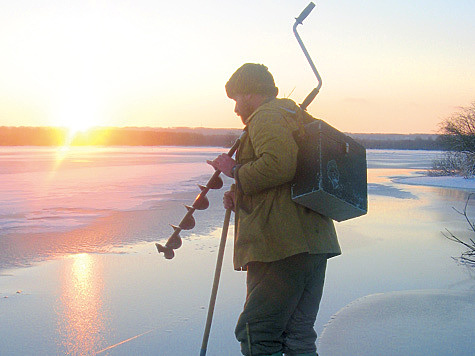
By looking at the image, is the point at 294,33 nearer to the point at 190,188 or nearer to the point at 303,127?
the point at 303,127

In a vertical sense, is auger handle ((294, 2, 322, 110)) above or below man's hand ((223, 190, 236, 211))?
above

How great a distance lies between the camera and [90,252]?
551cm

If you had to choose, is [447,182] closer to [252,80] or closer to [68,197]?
[68,197]

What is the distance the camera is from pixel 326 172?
2080 mm

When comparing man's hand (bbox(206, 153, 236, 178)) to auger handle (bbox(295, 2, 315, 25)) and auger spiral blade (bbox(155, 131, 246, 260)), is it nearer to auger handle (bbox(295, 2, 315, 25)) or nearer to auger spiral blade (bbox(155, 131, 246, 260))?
auger spiral blade (bbox(155, 131, 246, 260))

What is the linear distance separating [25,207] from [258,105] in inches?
298

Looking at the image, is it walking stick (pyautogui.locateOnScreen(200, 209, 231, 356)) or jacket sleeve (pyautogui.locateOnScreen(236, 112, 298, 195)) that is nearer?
jacket sleeve (pyautogui.locateOnScreen(236, 112, 298, 195))

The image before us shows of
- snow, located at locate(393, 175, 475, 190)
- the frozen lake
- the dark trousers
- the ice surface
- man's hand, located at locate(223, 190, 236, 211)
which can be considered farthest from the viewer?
snow, located at locate(393, 175, 475, 190)

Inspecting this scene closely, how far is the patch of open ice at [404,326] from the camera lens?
3016 millimetres

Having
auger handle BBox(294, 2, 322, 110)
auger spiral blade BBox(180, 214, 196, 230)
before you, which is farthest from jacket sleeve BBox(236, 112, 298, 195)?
auger spiral blade BBox(180, 214, 196, 230)

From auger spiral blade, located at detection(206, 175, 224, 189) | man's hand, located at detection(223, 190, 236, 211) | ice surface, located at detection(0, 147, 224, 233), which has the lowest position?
ice surface, located at detection(0, 147, 224, 233)

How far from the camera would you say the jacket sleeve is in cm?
204

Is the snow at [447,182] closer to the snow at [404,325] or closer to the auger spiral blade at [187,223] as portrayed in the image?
the snow at [404,325]

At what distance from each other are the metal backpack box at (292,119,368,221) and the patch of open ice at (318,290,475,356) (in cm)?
117
